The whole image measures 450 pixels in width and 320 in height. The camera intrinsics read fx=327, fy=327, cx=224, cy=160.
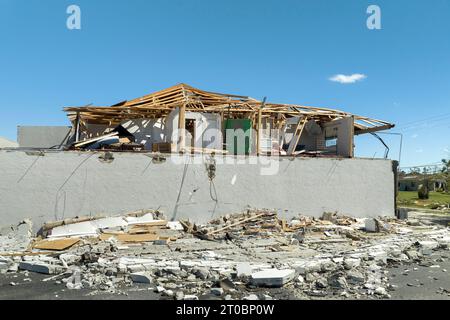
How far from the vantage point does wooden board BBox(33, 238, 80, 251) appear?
930 centimetres

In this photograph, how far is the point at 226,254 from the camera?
30.2 feet

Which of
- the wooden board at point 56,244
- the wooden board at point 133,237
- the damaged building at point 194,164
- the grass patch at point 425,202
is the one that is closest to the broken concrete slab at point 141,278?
the wooden board at point 56,244

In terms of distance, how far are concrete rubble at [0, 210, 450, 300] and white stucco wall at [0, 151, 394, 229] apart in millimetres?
570

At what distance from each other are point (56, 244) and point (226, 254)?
503cm

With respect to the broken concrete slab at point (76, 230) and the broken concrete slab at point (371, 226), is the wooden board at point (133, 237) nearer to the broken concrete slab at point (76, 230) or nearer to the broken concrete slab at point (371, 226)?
the broken concrete slab at point (76, 230)

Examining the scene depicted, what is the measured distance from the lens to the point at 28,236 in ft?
37.4

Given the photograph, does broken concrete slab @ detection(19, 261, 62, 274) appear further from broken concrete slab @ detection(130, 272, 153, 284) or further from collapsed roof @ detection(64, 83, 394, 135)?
collapsed roof @ detection(64, 83, 394, 135)

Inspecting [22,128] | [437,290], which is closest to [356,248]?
[437,290]

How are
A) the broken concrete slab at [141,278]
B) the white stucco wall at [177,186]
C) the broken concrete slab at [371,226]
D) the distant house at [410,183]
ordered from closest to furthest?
the broken concrete slab at [141,278] < the white stucco wall at [177,186] < the broken concrete slab at [371,226] < the distant house at [410,183]

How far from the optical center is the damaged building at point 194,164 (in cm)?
1210

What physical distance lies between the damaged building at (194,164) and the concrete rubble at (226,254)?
0.72 m

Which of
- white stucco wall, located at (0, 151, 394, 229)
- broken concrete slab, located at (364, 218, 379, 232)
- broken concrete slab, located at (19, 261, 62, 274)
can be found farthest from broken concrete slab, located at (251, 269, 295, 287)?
broken concrete slab, located at (364, 218, 379, 232)

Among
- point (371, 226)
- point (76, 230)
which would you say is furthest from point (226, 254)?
point (371, 226)

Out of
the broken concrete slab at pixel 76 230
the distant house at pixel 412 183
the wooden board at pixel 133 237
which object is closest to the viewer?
the wooden board at pixel 133 237
